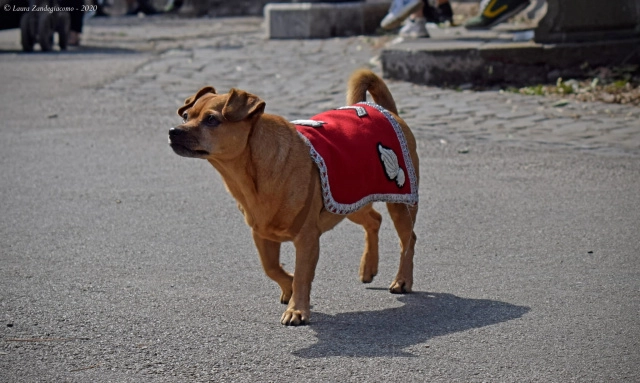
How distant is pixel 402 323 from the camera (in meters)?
4.37

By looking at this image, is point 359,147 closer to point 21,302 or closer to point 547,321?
point 547,321

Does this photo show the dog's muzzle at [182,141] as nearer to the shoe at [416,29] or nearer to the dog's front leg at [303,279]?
the dog's front leg at [303,279]

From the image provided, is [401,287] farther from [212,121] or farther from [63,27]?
[63,27]

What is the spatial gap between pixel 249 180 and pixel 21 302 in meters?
1.32

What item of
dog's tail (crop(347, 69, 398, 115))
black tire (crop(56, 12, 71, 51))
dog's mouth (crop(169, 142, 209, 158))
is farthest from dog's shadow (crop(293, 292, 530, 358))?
black tire (crop(56, 12, 71, 51))

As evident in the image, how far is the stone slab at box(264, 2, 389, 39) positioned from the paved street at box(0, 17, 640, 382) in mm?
5535

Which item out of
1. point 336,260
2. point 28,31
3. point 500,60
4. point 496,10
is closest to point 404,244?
point 336,260

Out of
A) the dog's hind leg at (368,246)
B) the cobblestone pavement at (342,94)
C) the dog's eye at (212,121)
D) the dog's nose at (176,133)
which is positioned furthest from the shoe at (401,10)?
the dog's nose at (176,133)

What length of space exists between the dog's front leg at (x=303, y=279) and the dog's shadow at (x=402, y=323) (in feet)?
0.29

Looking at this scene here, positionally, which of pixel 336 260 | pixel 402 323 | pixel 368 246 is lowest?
pixel 336 260

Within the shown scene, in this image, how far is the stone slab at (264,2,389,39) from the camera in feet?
52.4

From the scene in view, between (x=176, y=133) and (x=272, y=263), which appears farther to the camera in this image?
(x=272, y=263)

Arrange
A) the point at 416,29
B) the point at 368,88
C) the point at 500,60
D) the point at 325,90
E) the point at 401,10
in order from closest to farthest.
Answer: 1. the point at 368,88
2. the point at 500,60
3. the point at 325,90
4. the point at 401,10
5. the point at 416,29

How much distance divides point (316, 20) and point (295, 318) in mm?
12174
